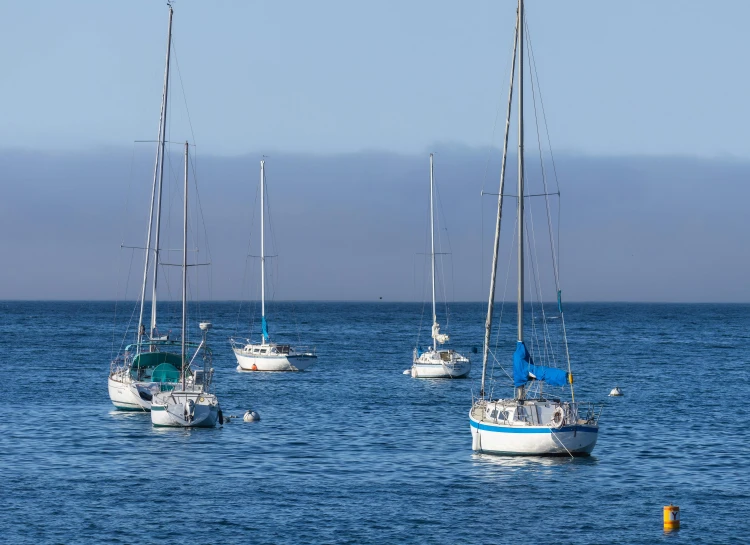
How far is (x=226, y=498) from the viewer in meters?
41.6

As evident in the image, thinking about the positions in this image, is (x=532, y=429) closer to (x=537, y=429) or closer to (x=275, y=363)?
(x=537, y=429)

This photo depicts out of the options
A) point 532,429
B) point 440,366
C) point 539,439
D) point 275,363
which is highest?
point 275,363

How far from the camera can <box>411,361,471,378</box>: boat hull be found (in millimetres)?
92144

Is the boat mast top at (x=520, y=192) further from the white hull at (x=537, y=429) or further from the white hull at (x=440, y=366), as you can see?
the white hull at (x=440, y=366)

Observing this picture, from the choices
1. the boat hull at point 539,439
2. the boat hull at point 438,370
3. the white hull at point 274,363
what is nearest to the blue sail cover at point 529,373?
the boat hull at point 539,439

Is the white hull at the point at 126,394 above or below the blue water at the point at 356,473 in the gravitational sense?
above

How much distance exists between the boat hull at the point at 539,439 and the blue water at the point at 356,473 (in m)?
0.50

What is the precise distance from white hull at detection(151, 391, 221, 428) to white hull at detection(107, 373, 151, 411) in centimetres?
649

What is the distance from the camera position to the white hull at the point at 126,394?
64.5 metres

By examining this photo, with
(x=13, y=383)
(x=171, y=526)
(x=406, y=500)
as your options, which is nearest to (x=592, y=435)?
(x=406, y=500)

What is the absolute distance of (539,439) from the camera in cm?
4697

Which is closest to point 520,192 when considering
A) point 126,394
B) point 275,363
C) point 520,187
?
point 520,187

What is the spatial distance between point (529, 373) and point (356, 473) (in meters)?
8.59

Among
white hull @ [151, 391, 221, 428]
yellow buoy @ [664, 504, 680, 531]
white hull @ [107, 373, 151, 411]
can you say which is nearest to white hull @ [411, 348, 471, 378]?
white hull @ [107, 373, 151, 411]
